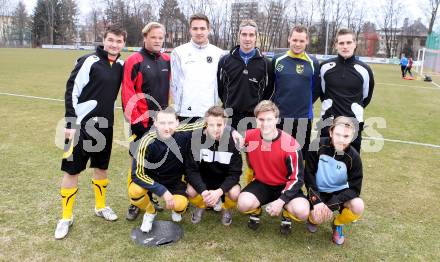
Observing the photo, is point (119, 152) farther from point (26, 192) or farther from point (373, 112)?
point (373, 112)

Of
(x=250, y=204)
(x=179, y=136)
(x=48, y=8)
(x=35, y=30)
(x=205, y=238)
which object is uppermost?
(x=48, y=8)

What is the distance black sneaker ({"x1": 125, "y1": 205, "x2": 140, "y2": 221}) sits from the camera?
3.84m

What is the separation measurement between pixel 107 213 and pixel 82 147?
76cm

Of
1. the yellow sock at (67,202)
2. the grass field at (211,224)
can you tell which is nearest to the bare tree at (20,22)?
the grass field at (211,224)

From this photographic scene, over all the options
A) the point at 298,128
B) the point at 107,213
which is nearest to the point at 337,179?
the point at 298,128

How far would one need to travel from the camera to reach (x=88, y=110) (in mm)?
3541

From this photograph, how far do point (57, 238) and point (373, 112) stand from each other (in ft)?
31.5

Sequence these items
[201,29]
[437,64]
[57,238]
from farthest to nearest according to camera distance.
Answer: [437,64], [201,29], [57,238]

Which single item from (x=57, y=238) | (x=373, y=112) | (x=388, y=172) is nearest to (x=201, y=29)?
(x=57, y=238)

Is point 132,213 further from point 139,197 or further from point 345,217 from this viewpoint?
point 345,217

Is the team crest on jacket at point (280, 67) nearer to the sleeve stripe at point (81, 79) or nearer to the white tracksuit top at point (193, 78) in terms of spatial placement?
the white tracksuit top at point (193, 78)

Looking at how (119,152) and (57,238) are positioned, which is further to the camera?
(119,152)

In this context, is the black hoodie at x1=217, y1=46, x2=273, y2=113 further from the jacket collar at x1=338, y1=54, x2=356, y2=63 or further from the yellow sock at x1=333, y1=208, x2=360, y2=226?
the yellow sock at x1=333, y1=208, x2=360, y2=226

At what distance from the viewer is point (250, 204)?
141 inches
